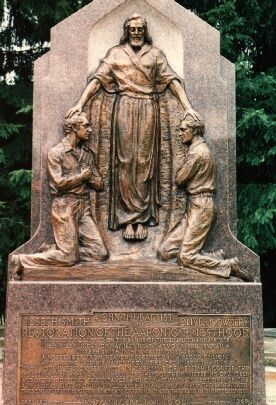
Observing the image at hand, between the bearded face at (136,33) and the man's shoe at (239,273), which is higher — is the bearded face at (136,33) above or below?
above

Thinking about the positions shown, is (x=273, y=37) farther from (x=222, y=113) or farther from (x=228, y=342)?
(x=228, y=342)

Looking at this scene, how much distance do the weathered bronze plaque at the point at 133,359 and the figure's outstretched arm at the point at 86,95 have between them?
6.63 feet

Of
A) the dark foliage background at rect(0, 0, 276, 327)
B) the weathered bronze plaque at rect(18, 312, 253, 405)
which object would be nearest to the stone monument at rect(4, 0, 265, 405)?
the weathered bronze plaque at rect(18, 312, 253, 405)

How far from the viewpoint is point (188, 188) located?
616cm

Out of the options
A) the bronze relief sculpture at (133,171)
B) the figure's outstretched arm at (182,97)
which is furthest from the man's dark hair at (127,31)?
the figure's outstretched arm at (182,97)

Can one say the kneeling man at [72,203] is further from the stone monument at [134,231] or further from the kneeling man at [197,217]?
the kneeling man at [197,217]

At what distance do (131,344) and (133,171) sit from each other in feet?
5.60

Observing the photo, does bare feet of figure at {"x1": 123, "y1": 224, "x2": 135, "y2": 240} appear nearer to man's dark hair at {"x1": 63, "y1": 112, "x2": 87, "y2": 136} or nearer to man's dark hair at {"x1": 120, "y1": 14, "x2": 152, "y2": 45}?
man's dark hair at {"x1": 63, "y1": 112, "x2": 87, "y2": 136}

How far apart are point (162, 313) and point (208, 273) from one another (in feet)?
1.97

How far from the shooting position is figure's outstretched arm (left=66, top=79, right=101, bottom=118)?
20.2 ft

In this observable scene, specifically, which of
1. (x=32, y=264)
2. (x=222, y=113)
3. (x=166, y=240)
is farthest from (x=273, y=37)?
(x=32, y=264)

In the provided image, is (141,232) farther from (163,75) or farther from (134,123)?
(163,75)

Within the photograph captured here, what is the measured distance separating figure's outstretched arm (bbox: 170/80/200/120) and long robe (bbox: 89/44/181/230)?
7cm

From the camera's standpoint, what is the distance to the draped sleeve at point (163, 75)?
6.31 metres
